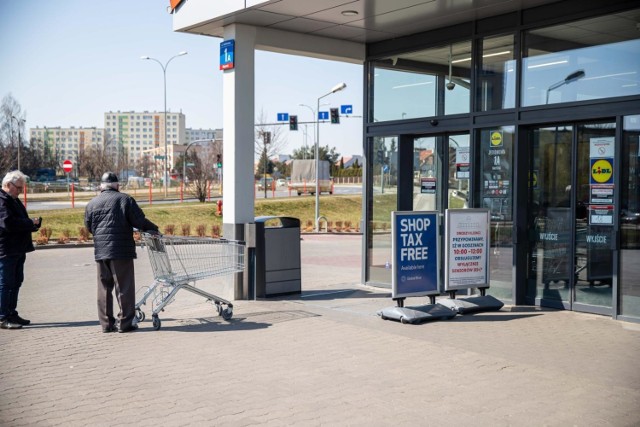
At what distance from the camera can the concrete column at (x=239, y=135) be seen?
1076cm

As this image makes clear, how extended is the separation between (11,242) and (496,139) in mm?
6798

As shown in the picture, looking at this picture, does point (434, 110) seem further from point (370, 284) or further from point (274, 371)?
point (274, 371)

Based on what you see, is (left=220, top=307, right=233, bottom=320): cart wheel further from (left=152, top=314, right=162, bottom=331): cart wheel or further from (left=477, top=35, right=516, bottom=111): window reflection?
(left=477, top=35, right=516, bottom=111): window reflection

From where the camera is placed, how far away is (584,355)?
7285 mm

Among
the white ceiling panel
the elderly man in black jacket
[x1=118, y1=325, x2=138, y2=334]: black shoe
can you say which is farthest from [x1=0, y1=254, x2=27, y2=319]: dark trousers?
the white ceiling panel

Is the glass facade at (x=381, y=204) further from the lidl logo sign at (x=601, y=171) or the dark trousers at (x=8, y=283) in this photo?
the dark trousers at (x=8, y=283)

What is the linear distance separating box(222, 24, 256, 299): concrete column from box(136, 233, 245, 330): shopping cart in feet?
5.16

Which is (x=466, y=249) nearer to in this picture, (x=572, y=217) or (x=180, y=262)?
(x=572, y=217)

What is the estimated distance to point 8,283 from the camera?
864 cm

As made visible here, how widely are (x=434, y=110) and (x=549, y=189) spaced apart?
235cm

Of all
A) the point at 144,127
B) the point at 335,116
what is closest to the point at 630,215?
the point at 335,116

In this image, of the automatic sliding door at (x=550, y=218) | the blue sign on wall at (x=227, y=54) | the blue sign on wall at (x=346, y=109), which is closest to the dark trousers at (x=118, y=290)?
the blue sign on wall at (x=227, y=54)

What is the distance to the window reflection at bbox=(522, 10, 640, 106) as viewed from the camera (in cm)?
881

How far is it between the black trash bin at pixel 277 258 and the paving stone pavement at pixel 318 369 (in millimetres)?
465
